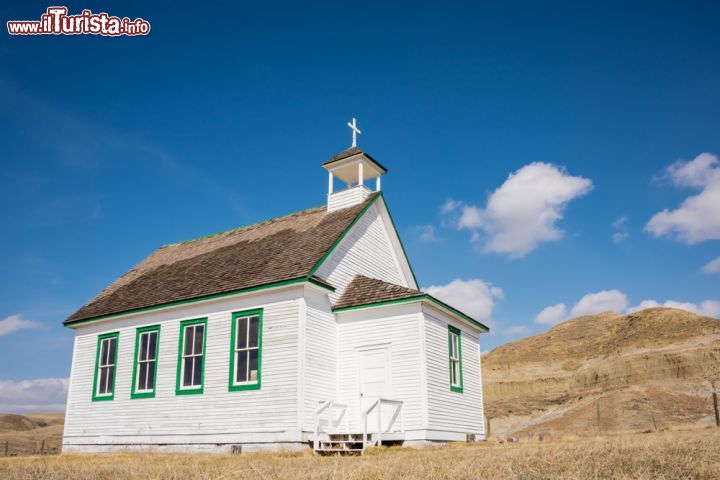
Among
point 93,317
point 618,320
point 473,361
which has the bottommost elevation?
point 473,361

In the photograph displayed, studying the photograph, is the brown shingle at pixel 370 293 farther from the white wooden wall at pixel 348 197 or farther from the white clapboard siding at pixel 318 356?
the white wooden wall at pixel 348 197

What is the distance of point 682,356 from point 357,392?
58.7 meters

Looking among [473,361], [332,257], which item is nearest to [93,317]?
[332,257]

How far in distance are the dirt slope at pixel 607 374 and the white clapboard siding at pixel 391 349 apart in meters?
27.4

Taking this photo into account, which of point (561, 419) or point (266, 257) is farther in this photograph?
point (561, 419)

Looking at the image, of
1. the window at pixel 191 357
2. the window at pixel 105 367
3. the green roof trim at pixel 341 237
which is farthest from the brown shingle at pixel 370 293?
the window at pixel 105 367

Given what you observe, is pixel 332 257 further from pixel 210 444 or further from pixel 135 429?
pixel 135 429

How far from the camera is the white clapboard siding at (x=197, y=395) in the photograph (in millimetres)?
16562

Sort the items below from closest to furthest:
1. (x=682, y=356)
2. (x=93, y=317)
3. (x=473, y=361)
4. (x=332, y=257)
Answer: (x=332, y=257), (x=473, y=361), (x=93, y=317), (x=682, y=356)

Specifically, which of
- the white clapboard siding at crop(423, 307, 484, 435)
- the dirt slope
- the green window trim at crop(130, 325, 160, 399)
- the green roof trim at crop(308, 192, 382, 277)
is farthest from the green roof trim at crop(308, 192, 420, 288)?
the dirt slope

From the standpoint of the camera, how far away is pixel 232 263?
20703 millimetres

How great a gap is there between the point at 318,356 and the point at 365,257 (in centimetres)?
471

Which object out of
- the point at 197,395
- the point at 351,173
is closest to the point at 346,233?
the point at 351,173

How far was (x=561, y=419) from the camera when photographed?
4994 centimetres
